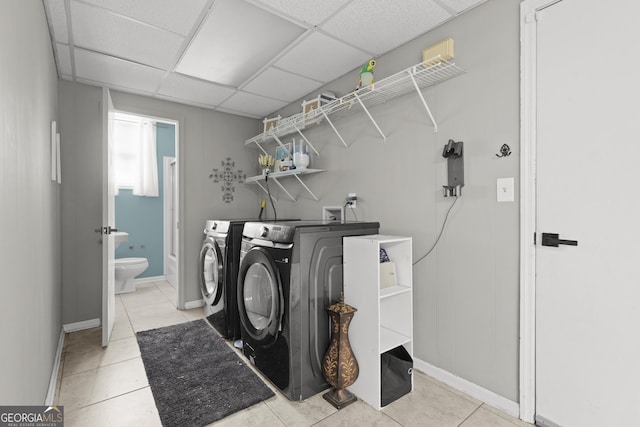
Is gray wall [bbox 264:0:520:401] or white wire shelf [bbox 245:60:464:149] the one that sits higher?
white wire shelf [bbox 245:60:464:149]

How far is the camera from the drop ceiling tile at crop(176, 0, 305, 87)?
6.19 feet

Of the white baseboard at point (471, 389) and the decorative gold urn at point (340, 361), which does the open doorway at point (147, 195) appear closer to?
the decorative gold urn at point (340, 361)

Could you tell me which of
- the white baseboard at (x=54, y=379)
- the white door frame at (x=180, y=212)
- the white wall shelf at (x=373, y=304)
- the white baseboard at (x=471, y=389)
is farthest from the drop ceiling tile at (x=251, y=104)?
the white baseboard at (x=471, y=389)

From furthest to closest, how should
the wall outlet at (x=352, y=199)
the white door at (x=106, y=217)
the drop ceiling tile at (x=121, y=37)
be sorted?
the wall outlet at (x=352, y=199), the white door at (x=106, y=217), the drop ceiling tile at (x=121, y=37)

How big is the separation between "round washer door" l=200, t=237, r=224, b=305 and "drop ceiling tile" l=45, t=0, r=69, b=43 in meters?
1.82

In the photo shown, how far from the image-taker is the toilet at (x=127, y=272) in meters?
3.90

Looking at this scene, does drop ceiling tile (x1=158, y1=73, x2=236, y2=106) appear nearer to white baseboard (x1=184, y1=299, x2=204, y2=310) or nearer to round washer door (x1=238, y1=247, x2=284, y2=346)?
round washer door (x1=238, y1=247, x2=284, y2=346)

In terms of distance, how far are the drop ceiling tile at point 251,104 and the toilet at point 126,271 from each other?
2.08m

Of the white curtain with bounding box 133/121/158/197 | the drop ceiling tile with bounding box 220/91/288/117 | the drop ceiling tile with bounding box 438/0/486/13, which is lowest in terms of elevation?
the white curtain with bounding box 133/121/158/197

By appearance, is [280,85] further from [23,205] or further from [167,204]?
[167,204]
